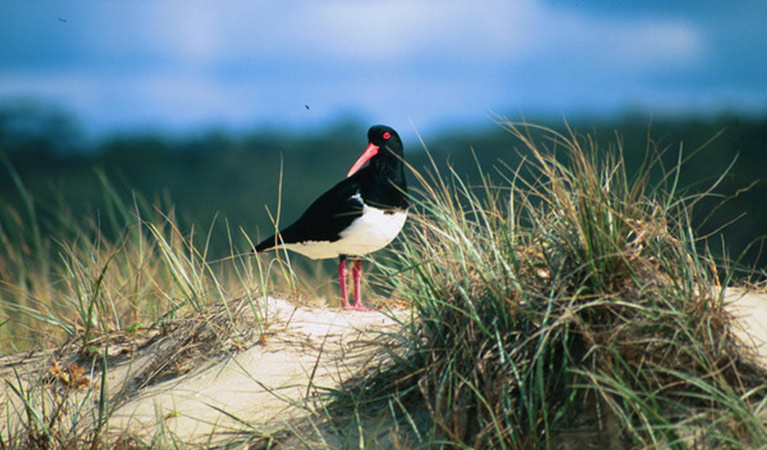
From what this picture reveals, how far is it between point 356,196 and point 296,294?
1.10 m

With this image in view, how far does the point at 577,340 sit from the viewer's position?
8.91ft

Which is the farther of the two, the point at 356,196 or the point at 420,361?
the point at 356,196

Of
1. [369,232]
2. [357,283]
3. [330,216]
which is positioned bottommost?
[357,283]

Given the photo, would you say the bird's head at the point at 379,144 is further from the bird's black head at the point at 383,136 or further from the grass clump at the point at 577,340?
the grass clump at the point at 577,340

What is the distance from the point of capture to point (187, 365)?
11.9ft

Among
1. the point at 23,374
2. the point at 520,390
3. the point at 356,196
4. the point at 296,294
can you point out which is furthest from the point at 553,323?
the point at 23,374

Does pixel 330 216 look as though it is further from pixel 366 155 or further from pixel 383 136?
pixel 383 136

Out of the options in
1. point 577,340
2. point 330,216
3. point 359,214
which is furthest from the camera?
point 330,216

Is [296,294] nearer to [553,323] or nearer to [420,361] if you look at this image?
[420,361]

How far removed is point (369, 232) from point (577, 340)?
2362 mm

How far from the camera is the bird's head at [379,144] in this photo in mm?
5219

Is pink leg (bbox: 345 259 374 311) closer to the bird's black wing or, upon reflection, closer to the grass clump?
the bird's black wing

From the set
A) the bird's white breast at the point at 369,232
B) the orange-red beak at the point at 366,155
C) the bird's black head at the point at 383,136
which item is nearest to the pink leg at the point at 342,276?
the bird's white breast at the point at 369,232

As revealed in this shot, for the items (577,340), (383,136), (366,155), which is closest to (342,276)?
(366,155)
